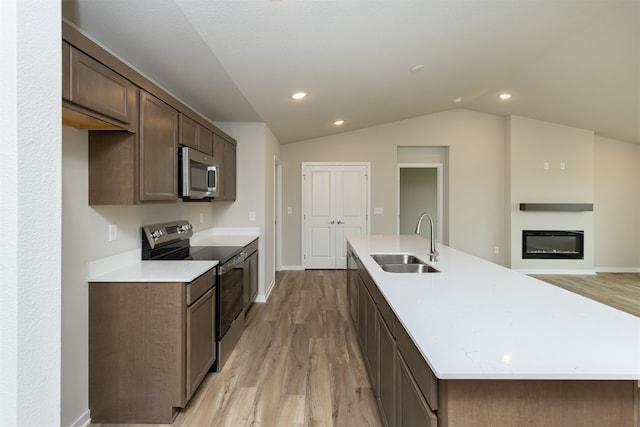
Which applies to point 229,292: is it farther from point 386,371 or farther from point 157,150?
point 386,371

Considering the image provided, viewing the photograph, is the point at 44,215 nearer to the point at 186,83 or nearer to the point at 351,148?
the point at 186,83

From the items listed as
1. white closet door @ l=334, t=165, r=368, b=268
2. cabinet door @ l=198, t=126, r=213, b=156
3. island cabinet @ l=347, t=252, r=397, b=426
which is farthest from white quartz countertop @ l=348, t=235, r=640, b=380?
white closet door @ l=334, t=165, r=368, b=268

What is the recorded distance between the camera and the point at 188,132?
106 inches

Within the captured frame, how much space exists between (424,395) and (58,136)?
4.27 ft

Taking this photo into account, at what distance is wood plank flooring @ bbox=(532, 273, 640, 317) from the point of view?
4191mm

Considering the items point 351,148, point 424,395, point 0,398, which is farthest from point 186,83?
point 351,148

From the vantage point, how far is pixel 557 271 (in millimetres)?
5766

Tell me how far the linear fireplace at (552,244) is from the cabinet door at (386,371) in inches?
203

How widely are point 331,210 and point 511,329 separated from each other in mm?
5112

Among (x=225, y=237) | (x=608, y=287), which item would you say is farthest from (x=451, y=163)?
(x=225, y=237)

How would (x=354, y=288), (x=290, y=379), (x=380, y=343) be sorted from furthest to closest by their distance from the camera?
(x=354, y=288), (x=290, y=379), (x=380, y=343)

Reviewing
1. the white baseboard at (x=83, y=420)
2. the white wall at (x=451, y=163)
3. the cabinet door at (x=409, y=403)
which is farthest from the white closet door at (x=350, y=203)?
the cabinet door at (x=409, y=403)

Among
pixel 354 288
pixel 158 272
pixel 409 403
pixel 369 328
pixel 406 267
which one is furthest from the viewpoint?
pixel 354 288

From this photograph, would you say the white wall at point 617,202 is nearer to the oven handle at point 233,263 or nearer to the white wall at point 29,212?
the oven handle at point 233,263
